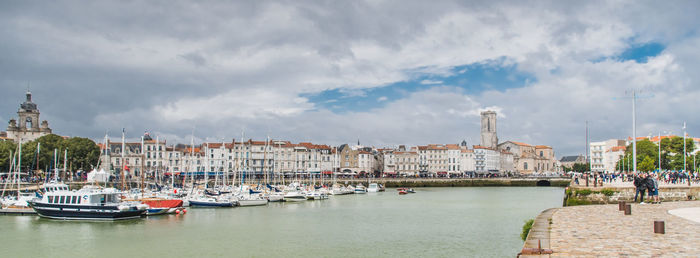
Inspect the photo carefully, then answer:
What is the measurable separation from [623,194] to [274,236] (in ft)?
65.9

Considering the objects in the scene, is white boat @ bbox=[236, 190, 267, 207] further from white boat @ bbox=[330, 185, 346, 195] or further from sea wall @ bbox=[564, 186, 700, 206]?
sea wall @ bbox=[564, 186, 700, 206]

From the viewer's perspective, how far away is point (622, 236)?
14.2 m

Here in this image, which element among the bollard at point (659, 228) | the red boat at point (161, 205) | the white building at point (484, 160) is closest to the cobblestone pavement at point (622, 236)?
the bollard at point (659, 228)

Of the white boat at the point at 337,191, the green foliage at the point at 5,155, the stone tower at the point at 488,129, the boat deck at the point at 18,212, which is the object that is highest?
the stone tower at the point at 488,129

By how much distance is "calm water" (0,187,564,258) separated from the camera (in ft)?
78.4

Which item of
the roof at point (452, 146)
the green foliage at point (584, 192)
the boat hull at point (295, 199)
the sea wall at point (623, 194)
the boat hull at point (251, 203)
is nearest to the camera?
the sea wall at point (623, 194)

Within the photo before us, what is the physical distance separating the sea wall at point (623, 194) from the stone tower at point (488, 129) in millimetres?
153752

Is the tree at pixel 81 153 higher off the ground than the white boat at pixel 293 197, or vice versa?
the tree at pixel 81 153

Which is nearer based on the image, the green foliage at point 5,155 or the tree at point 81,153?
the green foliage at point 5,155

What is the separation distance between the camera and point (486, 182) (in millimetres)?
110188

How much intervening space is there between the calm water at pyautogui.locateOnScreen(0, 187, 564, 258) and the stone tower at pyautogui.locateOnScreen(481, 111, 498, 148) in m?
145

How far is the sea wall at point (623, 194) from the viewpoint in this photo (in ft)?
96.5

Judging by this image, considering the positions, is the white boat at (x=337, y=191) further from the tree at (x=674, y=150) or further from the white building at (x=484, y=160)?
the white building at (x=484, y=160)

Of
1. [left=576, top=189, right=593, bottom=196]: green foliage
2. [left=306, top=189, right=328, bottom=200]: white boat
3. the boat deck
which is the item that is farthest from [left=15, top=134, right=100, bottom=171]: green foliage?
[left=576, top=189, right=593, bottom=196]: green foliage
